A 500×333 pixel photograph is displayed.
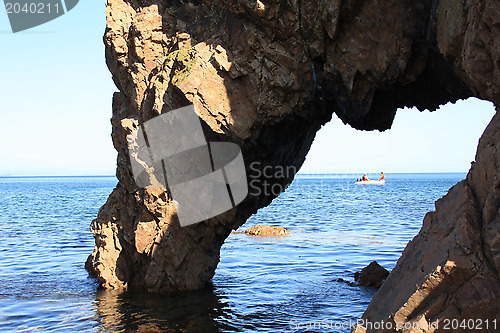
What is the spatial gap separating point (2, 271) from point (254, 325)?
11841mm

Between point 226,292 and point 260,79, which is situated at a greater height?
point 260,79

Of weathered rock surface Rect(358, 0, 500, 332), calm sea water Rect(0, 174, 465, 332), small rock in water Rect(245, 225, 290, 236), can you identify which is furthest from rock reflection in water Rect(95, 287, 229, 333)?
small rock in water Rect(245, 225, 290, 236)

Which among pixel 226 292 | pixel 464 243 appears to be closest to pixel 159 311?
pixel 226 292

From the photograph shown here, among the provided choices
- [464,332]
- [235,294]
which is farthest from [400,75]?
[235,294]

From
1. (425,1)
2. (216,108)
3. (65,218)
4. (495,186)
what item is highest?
(425,1)

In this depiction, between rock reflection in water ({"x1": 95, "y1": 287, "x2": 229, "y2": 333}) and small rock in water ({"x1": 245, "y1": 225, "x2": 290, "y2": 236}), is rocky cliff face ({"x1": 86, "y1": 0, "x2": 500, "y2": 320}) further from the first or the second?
small rock in water ({"x1": 245, "y1": 225, "x2": 290, "y2": 236})

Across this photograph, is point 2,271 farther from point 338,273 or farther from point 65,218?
point 65,218

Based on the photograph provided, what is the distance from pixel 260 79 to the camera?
11.2 meters

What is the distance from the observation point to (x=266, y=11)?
10445 millimetres
